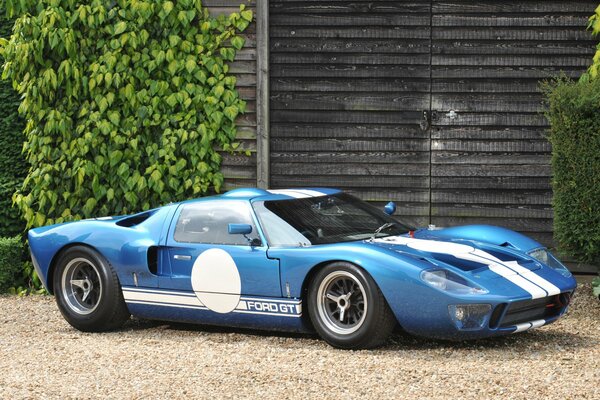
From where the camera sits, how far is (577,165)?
889 centimetres

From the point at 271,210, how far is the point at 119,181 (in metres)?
3.50

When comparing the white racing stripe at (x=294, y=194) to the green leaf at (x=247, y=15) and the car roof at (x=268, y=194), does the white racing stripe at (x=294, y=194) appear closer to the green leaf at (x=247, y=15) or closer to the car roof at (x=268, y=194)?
the car roof at (x=268, y=194)

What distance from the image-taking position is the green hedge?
1141 centimetres

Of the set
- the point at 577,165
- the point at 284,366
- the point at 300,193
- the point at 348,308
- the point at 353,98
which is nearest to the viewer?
the point at 284,366

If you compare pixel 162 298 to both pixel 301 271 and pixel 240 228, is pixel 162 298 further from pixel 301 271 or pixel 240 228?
pixel 301 271

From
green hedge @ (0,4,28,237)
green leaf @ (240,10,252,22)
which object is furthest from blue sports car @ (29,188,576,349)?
green leaf @ (240,10,252,22)

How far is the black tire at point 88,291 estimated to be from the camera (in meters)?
8.31

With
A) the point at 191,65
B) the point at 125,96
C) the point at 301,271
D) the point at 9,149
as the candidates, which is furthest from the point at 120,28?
the point at 301,271

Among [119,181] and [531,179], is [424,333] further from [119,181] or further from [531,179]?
[119,181]

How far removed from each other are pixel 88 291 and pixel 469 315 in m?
3.26

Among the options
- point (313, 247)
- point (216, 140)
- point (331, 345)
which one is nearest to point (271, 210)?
point (313, 247)

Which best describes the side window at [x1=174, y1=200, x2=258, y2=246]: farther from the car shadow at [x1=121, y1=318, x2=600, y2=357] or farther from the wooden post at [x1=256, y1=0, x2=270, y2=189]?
the wooden post at [x1=256, y1=0, x2=270, y2=189]

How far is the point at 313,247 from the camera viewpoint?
735 cm

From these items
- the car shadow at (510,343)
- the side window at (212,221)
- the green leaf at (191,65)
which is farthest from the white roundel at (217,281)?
the green leaf at (191,65)
